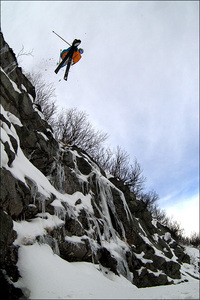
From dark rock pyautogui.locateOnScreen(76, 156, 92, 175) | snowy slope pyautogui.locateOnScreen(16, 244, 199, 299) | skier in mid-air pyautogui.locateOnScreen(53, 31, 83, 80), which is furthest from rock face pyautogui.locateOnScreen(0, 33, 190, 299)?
skier in mid-air pyautogui.locateOnScreen(53, 31, 83, 80)

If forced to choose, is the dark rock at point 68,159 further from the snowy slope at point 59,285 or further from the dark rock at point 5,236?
the dark rock at point 5,236

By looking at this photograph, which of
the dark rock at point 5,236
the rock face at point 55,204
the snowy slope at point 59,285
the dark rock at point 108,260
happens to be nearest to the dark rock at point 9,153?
the rock face at point 55,204

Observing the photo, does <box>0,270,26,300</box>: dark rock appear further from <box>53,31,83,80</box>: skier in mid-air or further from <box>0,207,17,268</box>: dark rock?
<box>53,31,83,80</box>: skier in mid-air

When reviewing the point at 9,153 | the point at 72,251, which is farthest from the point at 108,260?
the point at 9,153

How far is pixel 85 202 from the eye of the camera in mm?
6191

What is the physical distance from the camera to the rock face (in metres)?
3.42

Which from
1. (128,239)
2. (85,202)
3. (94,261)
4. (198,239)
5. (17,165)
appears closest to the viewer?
(17,165)

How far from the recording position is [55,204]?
4.66 metres

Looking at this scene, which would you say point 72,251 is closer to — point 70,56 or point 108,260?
point 108,260

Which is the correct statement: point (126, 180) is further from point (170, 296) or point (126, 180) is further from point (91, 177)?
point (170, 296)

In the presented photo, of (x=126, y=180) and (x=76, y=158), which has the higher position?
(x=126, y=180)

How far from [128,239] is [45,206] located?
13.6 feet

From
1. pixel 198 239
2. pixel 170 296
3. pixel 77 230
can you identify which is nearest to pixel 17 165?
pixel 77 230

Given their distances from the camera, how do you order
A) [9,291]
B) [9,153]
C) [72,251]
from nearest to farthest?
[9,291]
[9,153]
[72,251]
